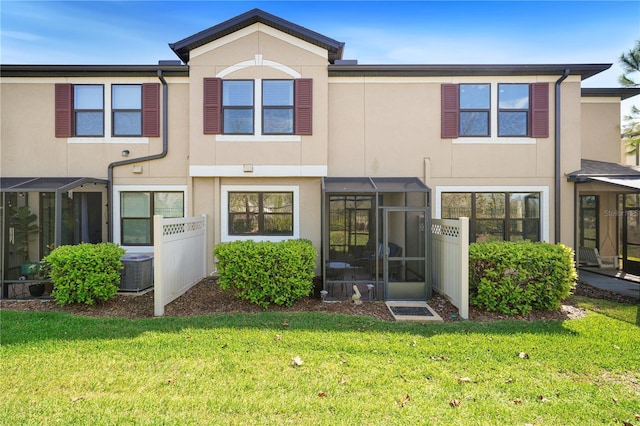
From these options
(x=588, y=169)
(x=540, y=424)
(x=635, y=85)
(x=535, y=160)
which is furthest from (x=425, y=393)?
(x=635, y=85)

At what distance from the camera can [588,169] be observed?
979cm

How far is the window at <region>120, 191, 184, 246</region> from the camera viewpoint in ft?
31.7

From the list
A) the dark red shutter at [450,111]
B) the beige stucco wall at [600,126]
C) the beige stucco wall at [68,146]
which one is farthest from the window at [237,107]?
the beige stucco wall at [600,126]

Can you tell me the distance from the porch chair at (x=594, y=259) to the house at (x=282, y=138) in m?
2.77

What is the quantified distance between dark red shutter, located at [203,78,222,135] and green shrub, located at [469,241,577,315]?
7171mm

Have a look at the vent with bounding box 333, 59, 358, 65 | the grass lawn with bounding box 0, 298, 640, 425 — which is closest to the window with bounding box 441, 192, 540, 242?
the grass lawn with bounding box 0, 298, 640, 425

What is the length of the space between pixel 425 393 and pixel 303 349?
5.96ft

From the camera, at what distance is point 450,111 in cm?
937

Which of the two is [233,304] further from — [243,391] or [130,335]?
[243,391]

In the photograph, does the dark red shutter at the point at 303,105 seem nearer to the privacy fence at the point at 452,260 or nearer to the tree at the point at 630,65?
the privacy fence at the point at 452,260

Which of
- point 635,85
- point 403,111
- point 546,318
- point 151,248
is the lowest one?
point 546,318

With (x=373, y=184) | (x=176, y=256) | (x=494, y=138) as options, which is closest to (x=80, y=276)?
(x=176, y=256)

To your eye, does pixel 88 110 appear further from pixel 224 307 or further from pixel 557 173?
pixel 557 173

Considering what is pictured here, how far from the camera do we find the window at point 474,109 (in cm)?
939
